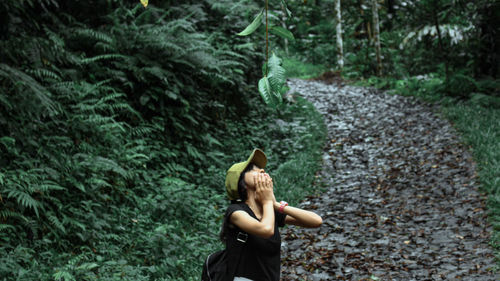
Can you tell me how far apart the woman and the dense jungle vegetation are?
3.07 ft

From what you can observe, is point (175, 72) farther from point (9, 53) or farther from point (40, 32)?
point (9, 53)

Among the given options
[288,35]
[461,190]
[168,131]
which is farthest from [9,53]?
[461,190]

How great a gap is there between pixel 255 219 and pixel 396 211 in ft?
17.5

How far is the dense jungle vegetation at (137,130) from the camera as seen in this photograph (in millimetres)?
4883

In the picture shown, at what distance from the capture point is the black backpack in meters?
2.29

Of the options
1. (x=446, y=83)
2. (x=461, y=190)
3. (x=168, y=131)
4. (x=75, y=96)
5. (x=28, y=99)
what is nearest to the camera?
(x=28, y=99)

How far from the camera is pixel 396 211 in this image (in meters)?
6.96

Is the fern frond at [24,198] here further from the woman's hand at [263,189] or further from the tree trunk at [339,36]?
the tree trunk at [339,36]

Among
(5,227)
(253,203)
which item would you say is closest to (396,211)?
(253,203)

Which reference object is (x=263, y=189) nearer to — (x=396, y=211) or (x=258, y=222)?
(x=258, y=222)

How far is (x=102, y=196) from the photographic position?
560 cm

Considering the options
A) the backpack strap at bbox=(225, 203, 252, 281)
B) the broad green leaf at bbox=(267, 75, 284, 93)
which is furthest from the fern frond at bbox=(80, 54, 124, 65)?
the broad green leaf at bbox=(267, 75, 284, 93)

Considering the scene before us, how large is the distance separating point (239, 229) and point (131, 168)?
4509mm

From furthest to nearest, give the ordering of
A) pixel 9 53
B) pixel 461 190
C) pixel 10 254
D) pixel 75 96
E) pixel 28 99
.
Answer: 1. pixel 461 190
2. pixel 75 96
3. pixel 9 53
4. pixel 28 99
5. pixel 10 254
